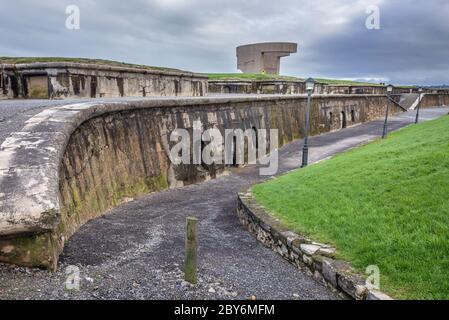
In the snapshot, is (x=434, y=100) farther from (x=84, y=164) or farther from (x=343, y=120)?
(x=84, y=164)

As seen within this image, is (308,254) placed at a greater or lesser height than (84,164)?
lesser

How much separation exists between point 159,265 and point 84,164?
3.76 m

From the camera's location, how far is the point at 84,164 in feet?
27.8

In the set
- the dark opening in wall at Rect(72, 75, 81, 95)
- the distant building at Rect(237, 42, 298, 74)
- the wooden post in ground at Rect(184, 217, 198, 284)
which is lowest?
the wooden post in ground at Rect(184, 217, 198, 284)

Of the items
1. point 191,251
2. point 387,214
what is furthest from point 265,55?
point 191,251

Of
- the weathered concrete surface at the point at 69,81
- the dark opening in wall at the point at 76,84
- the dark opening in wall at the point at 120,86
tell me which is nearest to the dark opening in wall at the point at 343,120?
the weathered concrete surface at the point at 69,81

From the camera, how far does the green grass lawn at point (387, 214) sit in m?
4.77

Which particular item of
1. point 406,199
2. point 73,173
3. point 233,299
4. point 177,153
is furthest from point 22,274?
point 177,153

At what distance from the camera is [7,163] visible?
549 cm

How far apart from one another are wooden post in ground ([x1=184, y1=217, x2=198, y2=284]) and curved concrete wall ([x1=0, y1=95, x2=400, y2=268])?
1.68 metres

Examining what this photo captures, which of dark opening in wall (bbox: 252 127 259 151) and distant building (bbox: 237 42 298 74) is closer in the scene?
dark opening in wall (bbox: 252 127 259 151)

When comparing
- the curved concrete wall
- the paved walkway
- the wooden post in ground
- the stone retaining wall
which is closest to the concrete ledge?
the paved walkway

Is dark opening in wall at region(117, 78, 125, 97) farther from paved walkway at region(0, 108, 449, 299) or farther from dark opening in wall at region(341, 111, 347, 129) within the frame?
dark opening in wall at region(341, 111, 347, 129)

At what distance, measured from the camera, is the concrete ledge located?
16.0ft
